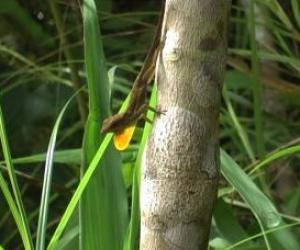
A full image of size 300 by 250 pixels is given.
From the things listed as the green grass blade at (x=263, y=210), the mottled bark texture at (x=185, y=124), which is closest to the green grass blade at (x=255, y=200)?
the green grass blade at (x=263, y=210)

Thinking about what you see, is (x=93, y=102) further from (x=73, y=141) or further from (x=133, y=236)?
(x=73, y=141)

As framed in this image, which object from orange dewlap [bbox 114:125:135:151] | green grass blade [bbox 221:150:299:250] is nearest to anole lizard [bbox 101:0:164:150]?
orange dewlap [bbox 114:125:135:151]

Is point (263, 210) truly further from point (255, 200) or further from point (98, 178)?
point (98, 178)

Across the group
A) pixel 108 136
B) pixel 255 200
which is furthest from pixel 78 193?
pixel 255 200

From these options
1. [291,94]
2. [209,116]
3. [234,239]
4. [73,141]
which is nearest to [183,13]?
[209,116]

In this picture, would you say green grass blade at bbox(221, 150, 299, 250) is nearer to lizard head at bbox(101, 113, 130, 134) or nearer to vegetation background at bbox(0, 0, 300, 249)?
vegetation background at bbox(0, 0, 300, 249)

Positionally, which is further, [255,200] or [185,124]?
[255,200]
